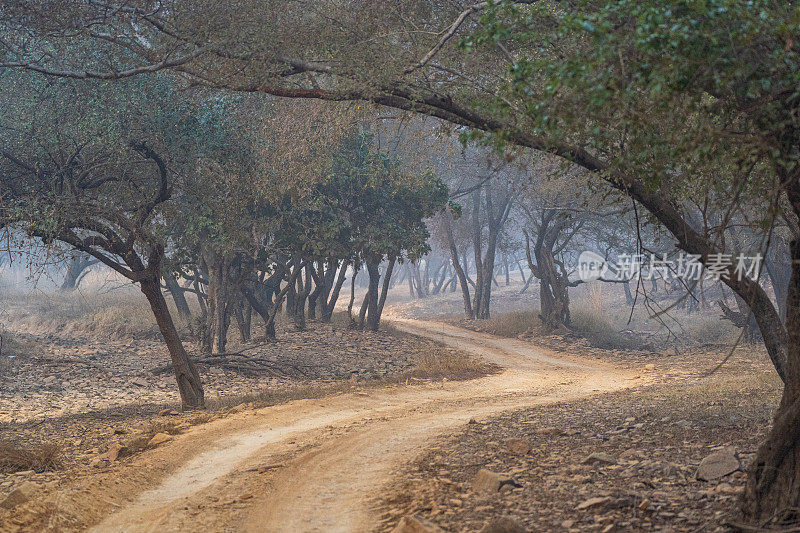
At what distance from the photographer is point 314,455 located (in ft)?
28.3

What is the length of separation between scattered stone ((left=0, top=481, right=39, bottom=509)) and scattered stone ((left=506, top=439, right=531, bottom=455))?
16.6 ft

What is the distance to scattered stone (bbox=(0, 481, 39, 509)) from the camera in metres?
6.58

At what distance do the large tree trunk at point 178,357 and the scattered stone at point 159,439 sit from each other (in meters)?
2.98

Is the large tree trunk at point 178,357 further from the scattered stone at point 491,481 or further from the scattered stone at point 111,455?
the scattered stone at point 491,481

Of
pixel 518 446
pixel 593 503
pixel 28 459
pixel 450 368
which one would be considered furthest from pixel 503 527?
pixel 450 368

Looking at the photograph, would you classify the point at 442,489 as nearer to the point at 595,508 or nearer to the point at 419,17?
the point at 595,508

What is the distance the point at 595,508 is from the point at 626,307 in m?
35.4

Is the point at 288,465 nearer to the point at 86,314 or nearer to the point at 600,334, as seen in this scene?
the point at 600,334

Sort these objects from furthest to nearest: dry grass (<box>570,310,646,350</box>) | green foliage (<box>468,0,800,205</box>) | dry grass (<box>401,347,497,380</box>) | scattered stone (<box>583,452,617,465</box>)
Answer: dry grass (<box>570,310,646,350</box>) < dry grass (<box>401,347,497,380</box>) < scattered stone (<box>583,452,617,465</box>) < green foliage (<box>468,0,800,205</box>)

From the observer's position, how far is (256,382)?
664 inches

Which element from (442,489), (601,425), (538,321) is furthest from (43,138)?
(538,321)

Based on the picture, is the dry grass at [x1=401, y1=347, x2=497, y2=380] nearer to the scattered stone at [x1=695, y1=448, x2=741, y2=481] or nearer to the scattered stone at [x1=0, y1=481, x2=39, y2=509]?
the scattered stone at [x1=695, y1=448, x2=741, y2=481]

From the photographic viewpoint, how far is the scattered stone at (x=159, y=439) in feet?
32.0

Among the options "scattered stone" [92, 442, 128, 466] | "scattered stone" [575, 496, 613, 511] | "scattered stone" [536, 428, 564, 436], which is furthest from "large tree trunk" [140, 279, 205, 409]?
"scattered stone" [575, 496, 613, 511]
